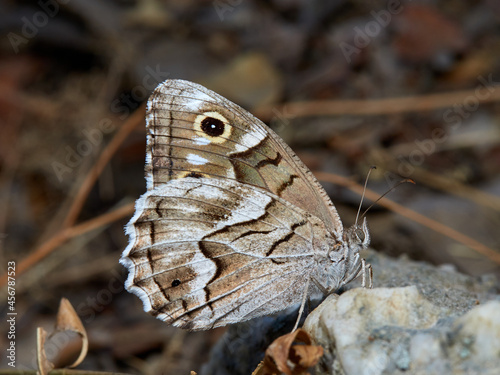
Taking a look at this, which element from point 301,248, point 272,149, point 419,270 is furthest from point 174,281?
point 419,270

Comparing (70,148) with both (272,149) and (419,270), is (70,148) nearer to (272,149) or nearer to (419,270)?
(272,149)

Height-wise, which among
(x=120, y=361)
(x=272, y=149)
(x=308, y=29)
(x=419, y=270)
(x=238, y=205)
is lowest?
(x=120, y=361)

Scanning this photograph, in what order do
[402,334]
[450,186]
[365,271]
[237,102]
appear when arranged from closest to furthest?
[402,334] → [365,271] → [450,186] → [237,102]

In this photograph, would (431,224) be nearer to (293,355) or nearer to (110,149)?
(293,355)

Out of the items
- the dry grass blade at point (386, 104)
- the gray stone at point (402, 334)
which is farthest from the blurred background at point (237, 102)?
the gray stone at point (402, 334)

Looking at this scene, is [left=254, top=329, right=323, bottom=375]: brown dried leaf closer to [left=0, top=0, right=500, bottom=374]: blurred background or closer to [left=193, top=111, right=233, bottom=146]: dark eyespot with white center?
[left=193, top=111, right=233, bottom=146]: dark eyespot with white center

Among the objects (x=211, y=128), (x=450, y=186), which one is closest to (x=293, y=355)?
(x=211, y=128)
